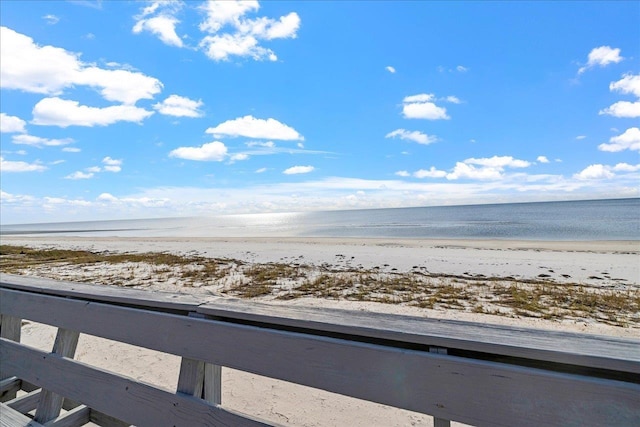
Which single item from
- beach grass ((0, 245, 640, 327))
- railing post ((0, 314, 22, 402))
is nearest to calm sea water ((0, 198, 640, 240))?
beach grass ((0, 245, 640, 327))

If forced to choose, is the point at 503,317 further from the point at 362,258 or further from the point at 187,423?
the point at 362,258

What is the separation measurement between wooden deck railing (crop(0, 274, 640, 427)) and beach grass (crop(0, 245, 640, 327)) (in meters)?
5.99

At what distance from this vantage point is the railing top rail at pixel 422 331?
0.83 metres

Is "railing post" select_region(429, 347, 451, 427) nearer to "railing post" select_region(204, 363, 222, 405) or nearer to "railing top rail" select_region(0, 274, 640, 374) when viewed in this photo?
"railing top rail" select_region(0, 274, 640, 374)

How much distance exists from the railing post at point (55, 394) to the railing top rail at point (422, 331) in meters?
0.43

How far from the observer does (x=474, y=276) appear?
10.6 m

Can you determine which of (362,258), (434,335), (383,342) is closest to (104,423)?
(383,342)

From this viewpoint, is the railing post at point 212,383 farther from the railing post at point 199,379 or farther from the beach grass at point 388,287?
the beach grass at point 388,287

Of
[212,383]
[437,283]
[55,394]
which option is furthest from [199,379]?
[437,283]

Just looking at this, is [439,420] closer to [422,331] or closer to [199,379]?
[422,331]

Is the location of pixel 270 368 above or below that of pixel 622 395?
below

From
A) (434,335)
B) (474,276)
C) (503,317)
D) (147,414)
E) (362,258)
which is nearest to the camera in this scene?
(434,335)

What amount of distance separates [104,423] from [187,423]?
44.6 inches

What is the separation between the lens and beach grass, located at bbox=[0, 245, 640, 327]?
667 cm
